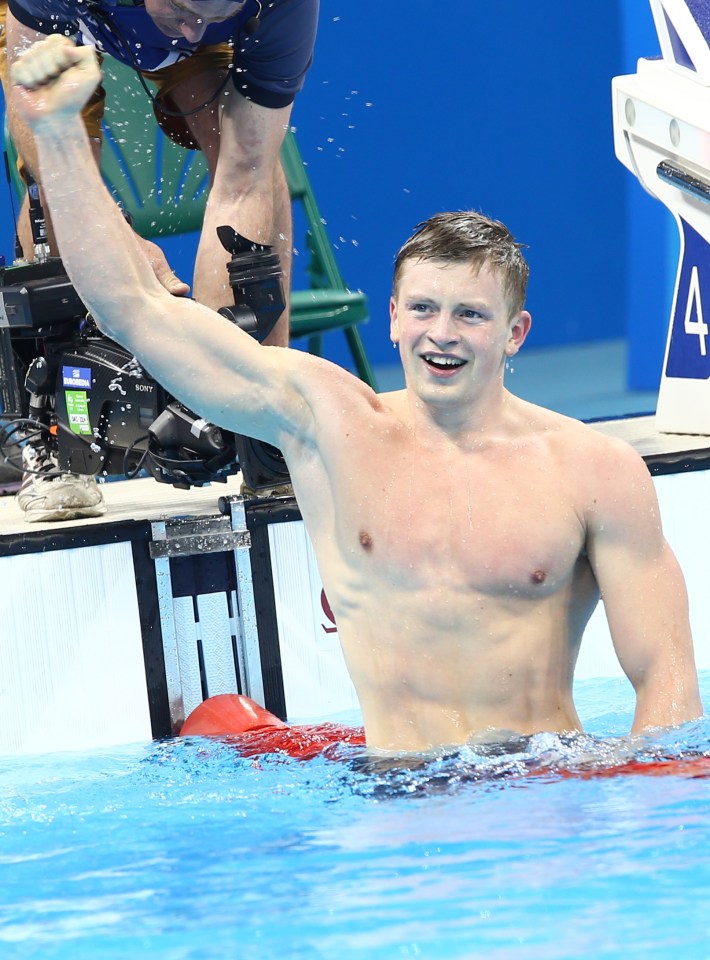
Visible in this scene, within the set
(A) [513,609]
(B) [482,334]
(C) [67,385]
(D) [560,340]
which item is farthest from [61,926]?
(D) [560,340]

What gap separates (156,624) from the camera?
3.30 metres

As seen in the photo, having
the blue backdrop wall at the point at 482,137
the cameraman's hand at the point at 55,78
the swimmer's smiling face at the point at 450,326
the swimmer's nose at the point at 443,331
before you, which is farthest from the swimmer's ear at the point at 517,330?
the blue backdrop wall at the point at 482,137

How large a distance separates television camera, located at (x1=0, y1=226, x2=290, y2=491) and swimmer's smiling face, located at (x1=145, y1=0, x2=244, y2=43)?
1.45 ft

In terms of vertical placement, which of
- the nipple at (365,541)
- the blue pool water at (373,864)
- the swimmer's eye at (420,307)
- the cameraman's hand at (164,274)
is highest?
the cameraman's hand at (164,274)

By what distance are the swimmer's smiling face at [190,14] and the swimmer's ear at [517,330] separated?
1.20 metres

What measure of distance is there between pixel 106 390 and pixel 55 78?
4.47ft

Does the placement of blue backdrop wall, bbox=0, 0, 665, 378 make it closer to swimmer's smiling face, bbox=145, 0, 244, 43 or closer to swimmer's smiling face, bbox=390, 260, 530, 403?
swimmer's smiling face, bbox=145, 0, 244, 43

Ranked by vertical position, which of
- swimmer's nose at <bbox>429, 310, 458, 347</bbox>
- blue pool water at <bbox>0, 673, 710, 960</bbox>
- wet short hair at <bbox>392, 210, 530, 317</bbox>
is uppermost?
wet short hair at <bbox>392, 210, 530, 317</bbox>

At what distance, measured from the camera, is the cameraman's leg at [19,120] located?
132 inches

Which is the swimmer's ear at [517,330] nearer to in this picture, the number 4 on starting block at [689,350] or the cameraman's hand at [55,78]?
the cameraman's hand at [55,78]

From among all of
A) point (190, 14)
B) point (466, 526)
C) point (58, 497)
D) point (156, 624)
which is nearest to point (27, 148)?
point (190, 14)

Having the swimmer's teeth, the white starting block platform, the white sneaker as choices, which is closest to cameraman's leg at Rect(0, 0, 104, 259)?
the white sneaker

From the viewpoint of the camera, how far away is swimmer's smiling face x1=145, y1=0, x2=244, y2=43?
3131 millimetres

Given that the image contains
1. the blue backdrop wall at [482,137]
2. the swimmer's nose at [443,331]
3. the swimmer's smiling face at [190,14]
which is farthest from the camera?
the blue backdrop wall at [482,137]
